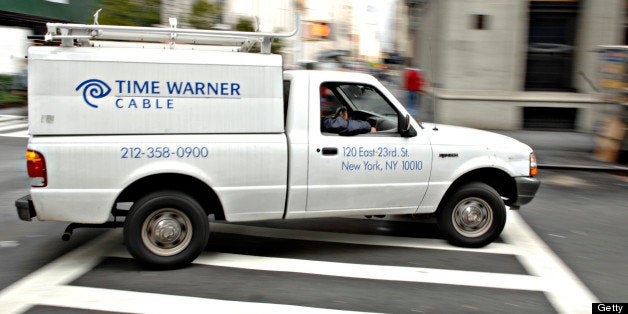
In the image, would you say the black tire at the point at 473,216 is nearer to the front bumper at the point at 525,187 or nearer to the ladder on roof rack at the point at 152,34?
the front bumper at the point at 525,187

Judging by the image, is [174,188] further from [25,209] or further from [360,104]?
[360,104]

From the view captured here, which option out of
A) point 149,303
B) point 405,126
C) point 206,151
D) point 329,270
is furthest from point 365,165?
point 149,303

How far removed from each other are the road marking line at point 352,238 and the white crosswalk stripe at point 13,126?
9.62 meters

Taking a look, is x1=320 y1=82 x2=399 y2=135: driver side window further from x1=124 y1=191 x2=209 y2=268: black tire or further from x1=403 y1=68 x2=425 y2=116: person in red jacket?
x1=403 y1=68 x2=425 y2=116: person in red jacket

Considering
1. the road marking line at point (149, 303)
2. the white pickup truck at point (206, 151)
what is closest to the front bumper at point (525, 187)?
the white pickup truck at point (206, 151)

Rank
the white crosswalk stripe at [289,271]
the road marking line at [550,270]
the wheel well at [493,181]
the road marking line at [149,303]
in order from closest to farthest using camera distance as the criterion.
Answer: the road marking line at [149,303]
the white crosswalk stripe at [289,271]
the road marking line at [550,270]
the wheel well at [493,181]

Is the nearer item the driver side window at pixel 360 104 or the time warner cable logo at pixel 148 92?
the time warner cable logo at pixel 148 92

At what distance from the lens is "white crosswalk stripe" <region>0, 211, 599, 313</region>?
4664 millimetres

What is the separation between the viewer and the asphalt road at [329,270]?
4.75 m

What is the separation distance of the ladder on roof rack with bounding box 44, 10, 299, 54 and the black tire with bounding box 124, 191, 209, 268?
148 cm

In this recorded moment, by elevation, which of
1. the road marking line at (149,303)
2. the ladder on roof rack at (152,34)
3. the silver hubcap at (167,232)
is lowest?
the road marking line at (149,303)

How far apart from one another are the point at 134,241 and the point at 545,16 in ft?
43.7

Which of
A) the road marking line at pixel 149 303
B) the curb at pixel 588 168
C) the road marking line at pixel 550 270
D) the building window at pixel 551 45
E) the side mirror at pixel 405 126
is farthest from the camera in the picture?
the building window at pixel 551 45

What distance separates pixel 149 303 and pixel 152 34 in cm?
258
